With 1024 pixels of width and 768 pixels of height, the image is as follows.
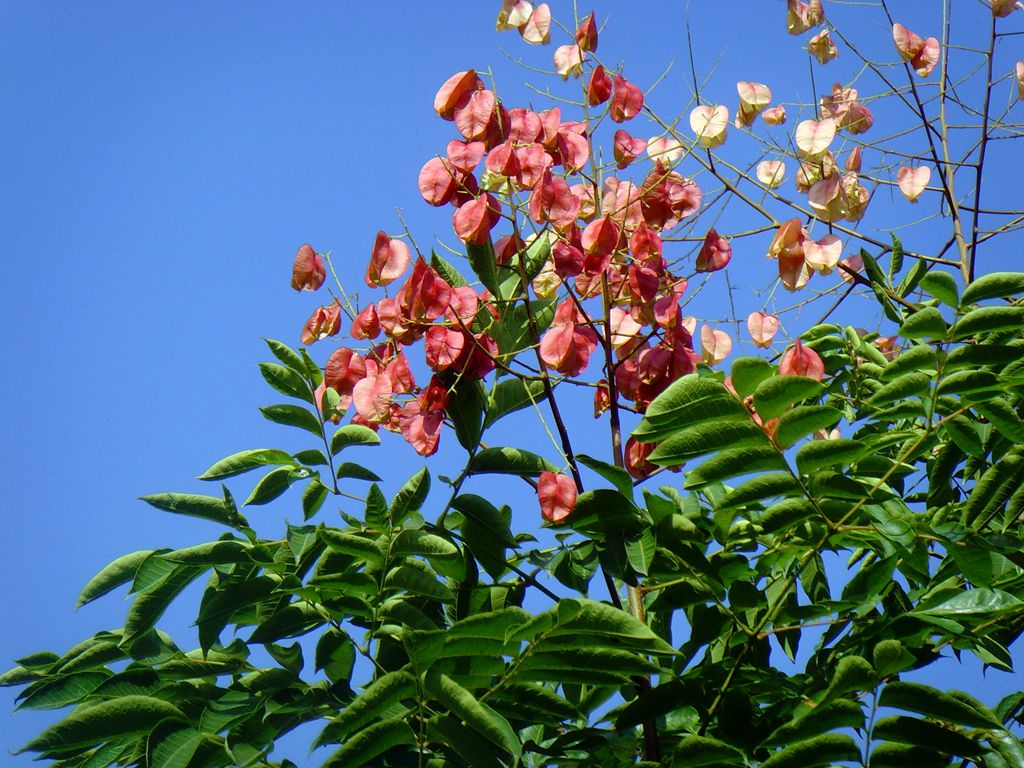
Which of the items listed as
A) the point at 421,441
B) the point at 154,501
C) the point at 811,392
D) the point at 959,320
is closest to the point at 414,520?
the point at 421,441

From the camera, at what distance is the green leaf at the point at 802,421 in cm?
122

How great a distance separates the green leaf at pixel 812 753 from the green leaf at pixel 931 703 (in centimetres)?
9

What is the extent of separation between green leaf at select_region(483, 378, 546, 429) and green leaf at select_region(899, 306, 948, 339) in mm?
546

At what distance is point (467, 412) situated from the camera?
1576 millimetres

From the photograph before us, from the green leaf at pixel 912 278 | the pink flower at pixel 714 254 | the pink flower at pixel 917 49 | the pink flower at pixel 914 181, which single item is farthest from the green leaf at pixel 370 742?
the pink flower at pixel 917 49

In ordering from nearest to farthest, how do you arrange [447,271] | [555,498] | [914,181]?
[555,498] → [447,271] → [914,181]

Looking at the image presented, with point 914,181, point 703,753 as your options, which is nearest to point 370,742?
point 703,753

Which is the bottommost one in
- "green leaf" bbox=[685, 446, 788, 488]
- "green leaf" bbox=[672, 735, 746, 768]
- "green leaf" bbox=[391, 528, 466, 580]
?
"green leaf" bbox=[672, 735, 746, 768]

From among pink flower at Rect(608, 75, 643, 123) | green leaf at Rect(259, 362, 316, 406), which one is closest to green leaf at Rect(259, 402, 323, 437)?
green leaf at Rect(259, 362, 316, 406)

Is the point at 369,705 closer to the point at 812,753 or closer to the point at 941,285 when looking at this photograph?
the point at 812,753

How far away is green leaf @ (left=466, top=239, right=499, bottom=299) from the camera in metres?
1.63

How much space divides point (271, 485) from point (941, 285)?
3.19 feet

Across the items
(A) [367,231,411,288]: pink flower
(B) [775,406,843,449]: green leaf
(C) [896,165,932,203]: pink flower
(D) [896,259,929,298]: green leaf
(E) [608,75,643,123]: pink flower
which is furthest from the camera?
(C) [896,165,932,203]: pink flower

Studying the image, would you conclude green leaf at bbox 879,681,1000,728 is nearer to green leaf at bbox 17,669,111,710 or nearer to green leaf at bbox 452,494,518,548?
green leaf at bbox 452,494,518,548
